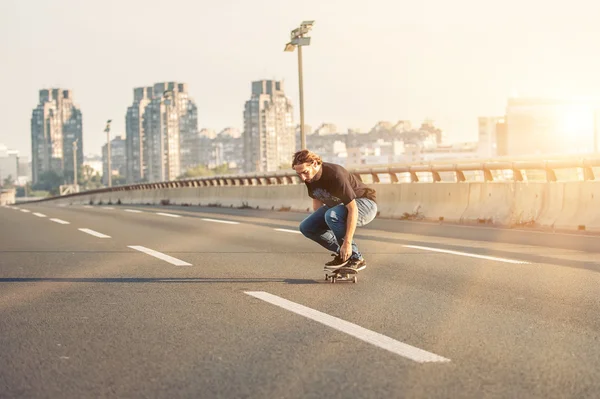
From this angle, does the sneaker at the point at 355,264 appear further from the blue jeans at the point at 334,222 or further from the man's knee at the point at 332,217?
the man's knee at the point at 332,217

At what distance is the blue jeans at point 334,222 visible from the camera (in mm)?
9422

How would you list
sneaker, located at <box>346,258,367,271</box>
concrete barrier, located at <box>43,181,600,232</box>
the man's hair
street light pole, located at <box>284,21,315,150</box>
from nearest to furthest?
the man's hair → sneaker, located at <box>346,258,367,271</box> → concrete barrier, located at <box>43,181,600,232</box> → street light pole, located at <box>284,21,315,150</box>

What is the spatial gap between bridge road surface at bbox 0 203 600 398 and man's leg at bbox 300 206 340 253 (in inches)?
17.6

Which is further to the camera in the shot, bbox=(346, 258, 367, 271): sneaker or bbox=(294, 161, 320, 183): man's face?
bbox=(346, 258, 367, 271): sneaker

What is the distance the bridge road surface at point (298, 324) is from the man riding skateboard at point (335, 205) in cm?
40

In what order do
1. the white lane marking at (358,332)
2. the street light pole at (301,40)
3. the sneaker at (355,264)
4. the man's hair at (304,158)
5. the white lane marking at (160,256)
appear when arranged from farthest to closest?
the street light pole at (301,40) < the white lane marking at (160,256) < the sneaker at (355,264) < the man's hair at (304,158) < the white lane marking at (358,332)

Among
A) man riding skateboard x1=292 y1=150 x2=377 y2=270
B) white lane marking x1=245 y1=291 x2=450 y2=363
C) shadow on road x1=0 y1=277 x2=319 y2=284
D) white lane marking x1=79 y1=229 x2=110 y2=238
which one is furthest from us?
white lane marking x1=79 y1=229 x2=110 y2=238

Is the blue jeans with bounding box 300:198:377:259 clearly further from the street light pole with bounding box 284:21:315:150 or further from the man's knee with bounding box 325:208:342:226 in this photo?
the street light pole with bounding box 284:21:315:150

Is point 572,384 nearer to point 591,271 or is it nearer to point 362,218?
point 362,218

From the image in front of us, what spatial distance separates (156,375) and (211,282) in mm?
4335

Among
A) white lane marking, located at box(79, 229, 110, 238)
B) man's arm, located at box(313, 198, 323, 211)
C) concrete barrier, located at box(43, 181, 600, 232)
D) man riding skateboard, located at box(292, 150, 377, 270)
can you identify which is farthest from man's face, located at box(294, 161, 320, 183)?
white lane marking, located at box(79, 229, 110, 238)

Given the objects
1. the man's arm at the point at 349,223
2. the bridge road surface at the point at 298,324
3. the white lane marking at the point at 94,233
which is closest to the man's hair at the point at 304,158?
the man's arm at the point at 349,223

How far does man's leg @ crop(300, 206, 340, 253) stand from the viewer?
9.69 metres

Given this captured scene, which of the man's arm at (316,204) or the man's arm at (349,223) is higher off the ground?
the man's arm at (316,204)
